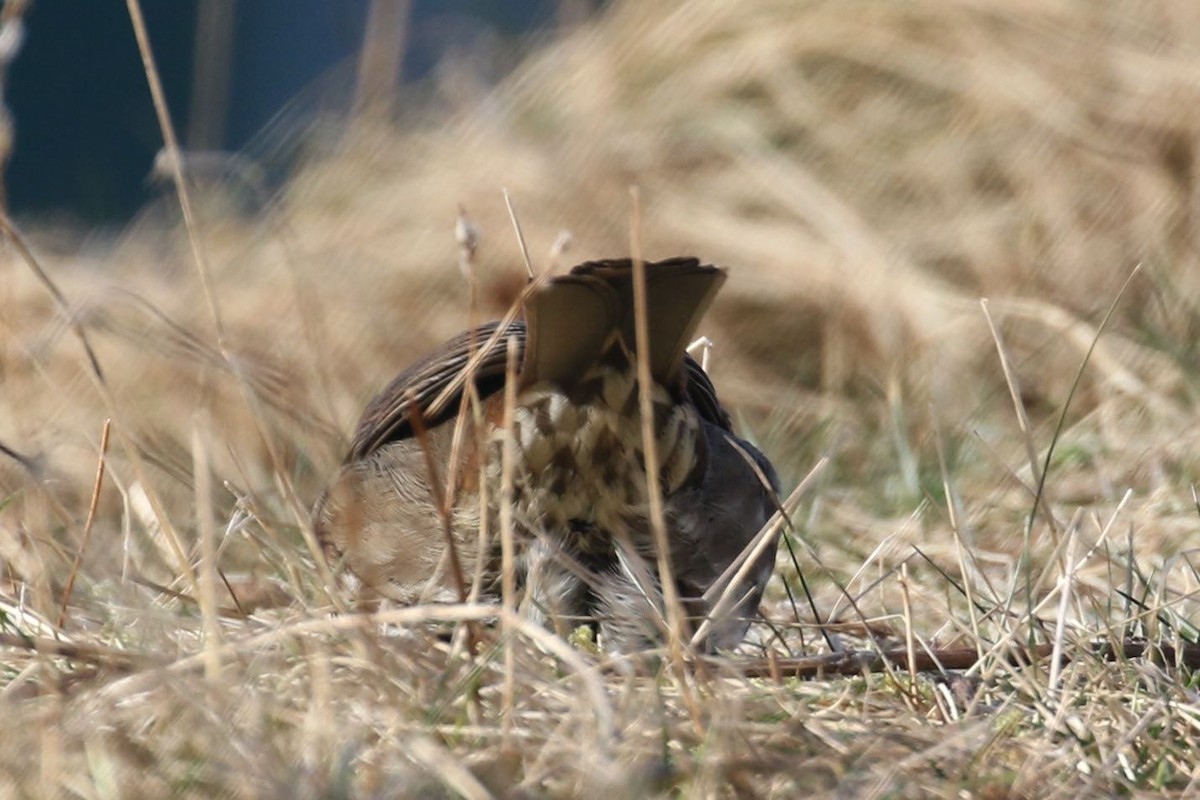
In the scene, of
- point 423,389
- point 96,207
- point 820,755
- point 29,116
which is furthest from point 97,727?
point 29,116

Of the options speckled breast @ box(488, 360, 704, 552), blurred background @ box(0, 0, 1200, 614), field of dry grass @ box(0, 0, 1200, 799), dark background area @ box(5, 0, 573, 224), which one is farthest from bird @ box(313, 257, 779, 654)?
dark background area @ box(5, 0, 573, 224)

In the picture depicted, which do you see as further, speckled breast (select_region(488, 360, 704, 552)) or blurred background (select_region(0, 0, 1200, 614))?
blurred background (select_region(0, 0, 1200, 614))

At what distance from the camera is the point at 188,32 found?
865 centimetres

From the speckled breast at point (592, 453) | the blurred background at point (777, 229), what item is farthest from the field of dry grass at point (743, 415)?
the speckled breast at point (592, 453)

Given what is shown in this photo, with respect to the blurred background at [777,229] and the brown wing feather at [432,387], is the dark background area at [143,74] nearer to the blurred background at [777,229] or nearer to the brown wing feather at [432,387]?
the blurred background at [777,229]

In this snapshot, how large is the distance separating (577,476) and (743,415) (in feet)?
7.08

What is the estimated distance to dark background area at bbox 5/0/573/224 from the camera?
7.29 meters

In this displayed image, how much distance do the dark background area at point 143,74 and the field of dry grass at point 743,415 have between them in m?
0.46

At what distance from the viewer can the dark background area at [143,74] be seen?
7.29 meters

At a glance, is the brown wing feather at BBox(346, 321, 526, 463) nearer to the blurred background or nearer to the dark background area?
the blurred background

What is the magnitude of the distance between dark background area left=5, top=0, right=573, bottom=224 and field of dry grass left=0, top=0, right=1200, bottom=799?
463 mm

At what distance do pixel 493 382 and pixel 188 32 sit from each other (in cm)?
646

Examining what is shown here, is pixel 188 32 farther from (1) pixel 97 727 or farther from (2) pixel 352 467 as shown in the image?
(1) pixel 97 727

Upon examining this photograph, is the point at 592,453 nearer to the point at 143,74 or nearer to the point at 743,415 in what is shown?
the point at 743,415
